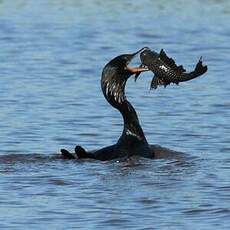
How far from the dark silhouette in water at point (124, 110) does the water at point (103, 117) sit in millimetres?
178

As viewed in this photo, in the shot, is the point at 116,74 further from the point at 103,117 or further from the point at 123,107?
the point at 103,117

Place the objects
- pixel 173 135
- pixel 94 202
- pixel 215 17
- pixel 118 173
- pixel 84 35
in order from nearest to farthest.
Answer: pixel 94 202
pixel 118 173
pixel 173 135
pixel 84 35
pixel 215 17

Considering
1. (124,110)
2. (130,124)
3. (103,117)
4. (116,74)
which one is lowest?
(103,117)

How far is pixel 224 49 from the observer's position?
20.8m

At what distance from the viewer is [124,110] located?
12.6 meters

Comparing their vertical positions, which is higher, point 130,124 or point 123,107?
point 123,107

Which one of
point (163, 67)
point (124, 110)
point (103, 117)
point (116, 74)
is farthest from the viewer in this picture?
point (103, 117)

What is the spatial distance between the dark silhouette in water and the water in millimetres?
178

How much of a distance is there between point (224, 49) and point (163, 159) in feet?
28.3

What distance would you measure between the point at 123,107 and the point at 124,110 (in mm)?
30

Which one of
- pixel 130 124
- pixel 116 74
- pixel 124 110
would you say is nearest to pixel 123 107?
pixel 124 110

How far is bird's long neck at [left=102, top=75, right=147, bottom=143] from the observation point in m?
12.5

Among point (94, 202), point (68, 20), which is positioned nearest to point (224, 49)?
point (68, 20)

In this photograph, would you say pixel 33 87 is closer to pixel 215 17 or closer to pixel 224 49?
pixel 224 49
